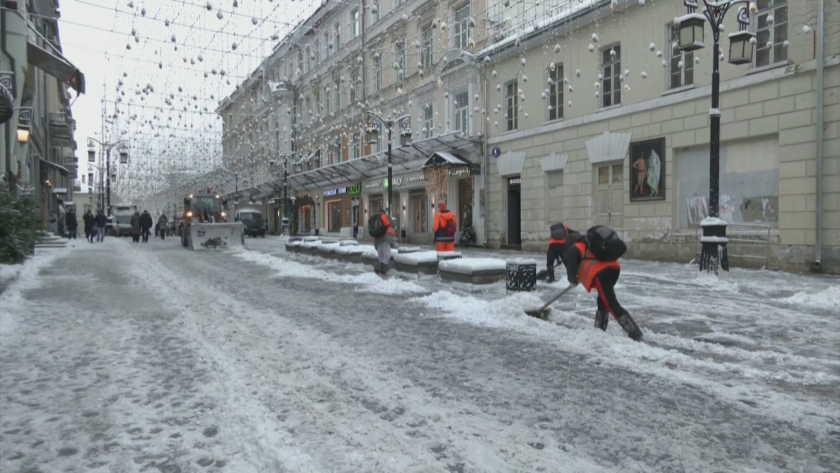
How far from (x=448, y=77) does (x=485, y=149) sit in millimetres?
4324

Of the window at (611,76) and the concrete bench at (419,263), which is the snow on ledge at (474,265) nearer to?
the concrete bench at (419,263)

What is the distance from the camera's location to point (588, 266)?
6176mm

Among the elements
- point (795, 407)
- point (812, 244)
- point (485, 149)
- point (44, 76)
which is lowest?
point (795, 407)

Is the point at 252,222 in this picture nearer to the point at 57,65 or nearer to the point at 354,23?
the point at 354,23

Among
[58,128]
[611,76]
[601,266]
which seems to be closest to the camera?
[601,266]

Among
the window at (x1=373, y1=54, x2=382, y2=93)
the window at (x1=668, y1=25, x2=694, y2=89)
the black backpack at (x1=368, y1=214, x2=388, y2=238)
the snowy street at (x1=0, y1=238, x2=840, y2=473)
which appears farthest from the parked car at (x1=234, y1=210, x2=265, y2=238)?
the snowy street at (x1=0, y1=238, x2=840, y2=473)

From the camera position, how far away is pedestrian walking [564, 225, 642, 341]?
5.91m

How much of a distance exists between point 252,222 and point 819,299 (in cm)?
3960

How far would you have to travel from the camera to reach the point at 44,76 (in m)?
33.5

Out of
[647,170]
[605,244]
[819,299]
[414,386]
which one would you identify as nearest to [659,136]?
[647,170]

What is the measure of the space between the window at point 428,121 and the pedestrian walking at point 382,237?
51.0 ft

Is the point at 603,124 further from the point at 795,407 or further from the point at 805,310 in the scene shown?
the point at 795,407

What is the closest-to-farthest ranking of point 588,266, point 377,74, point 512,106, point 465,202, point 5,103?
point 588,266 < point 5,103 < point 512,106 < point 465,202 < point 377,74

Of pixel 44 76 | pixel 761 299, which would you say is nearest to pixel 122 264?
pixel 761 299
